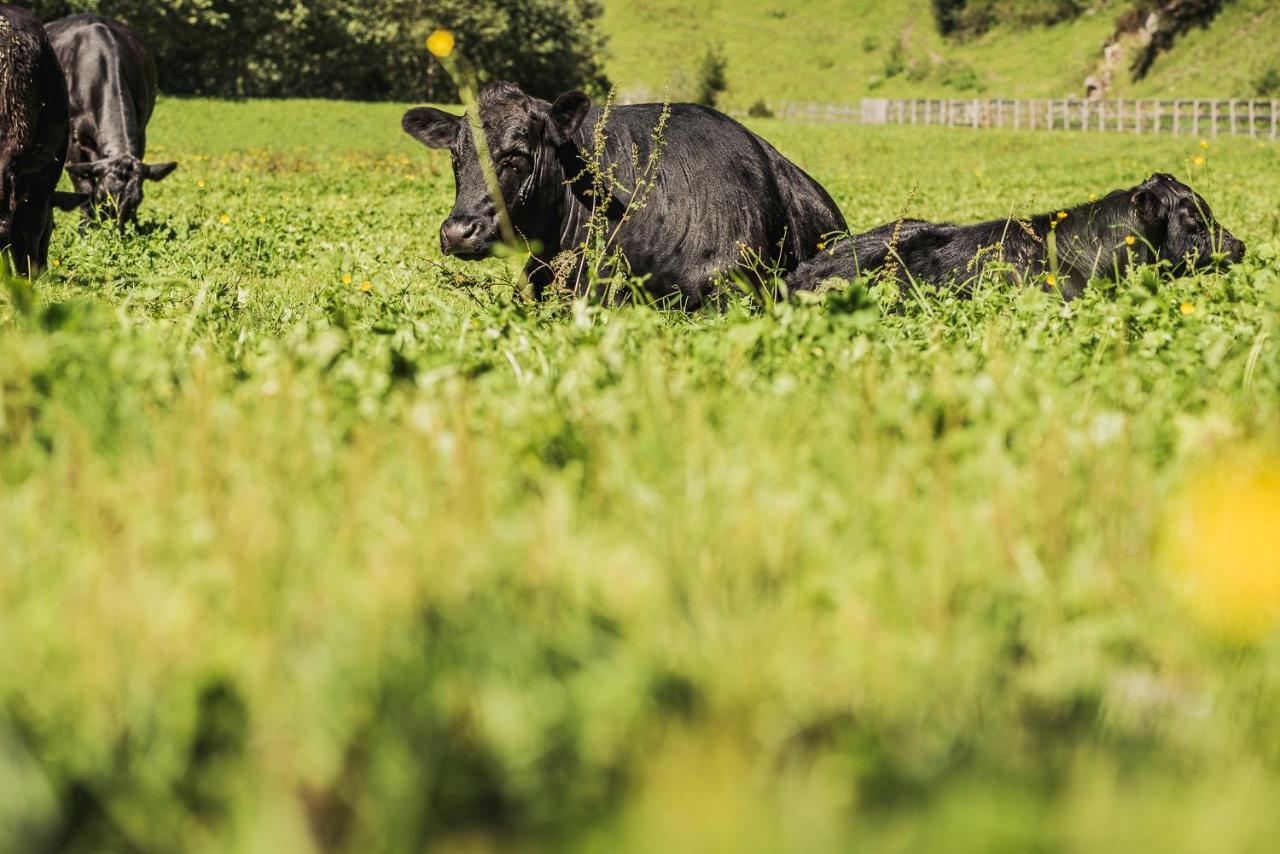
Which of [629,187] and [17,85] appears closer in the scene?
[629,187]

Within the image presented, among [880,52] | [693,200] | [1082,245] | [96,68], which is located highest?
[880,52]

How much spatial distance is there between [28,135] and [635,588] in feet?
21.5

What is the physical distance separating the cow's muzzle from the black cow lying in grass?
1.72 meters

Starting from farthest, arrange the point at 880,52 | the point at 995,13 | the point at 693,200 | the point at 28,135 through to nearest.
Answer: the point at 880,52 < the point at 995,13 < the point at 28,135 < the point at 693,200

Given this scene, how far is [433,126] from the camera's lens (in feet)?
21.6

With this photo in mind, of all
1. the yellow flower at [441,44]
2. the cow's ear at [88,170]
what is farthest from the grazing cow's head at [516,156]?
the cow's ear at [88,170]

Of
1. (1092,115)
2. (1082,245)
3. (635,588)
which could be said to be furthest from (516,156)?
(1092,115)

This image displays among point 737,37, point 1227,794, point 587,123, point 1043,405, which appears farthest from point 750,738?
point 737,37

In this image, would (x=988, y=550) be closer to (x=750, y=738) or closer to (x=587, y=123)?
(x=750, y=738)

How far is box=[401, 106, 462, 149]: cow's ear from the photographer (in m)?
6.49

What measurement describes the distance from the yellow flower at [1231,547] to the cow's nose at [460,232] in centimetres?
390

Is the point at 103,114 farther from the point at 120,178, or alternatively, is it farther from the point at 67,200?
the point at 67,200

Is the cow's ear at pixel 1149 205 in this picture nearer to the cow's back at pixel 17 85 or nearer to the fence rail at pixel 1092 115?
the cow's back at pixel 17 85

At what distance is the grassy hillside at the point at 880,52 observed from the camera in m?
56.3
